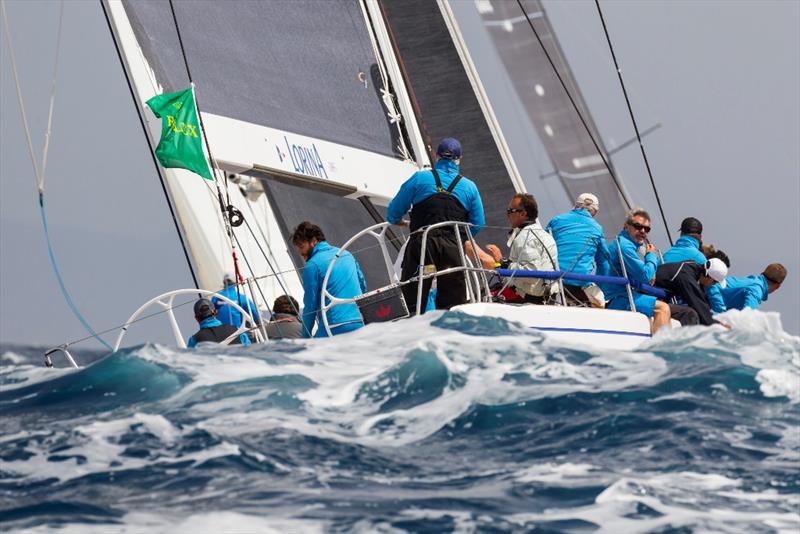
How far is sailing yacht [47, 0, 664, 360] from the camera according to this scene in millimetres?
8773

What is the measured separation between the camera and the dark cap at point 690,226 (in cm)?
852

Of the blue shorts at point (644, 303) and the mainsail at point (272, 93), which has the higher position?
the mainsail at point (272, 93)

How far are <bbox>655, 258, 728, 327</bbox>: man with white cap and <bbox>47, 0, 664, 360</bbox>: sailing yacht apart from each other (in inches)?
34.3

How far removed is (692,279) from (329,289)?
2.20m

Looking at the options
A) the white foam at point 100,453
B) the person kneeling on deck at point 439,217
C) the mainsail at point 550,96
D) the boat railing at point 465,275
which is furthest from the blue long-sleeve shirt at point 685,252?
the white foam at point 100,453

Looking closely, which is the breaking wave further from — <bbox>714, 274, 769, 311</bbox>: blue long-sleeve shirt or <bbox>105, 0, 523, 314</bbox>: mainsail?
<bbox>105, 0, 523, 314</bbox>: mainsail

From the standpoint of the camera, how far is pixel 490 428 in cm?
527

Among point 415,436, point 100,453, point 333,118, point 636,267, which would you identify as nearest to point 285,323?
point 333,118

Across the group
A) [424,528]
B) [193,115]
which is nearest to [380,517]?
[424,528]

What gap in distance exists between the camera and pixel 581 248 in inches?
305

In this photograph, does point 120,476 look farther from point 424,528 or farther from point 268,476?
point 424,528

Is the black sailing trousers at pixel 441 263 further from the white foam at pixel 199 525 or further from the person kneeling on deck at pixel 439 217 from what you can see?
the white foam at pixel 199 525

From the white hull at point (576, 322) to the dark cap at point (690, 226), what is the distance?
4.39 ft

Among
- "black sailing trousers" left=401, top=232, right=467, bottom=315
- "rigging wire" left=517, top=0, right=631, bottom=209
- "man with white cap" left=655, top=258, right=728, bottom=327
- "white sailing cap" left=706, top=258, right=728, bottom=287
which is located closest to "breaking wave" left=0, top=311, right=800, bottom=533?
"black sailing trousers" left=401, top=232, right=467, bottom=315
